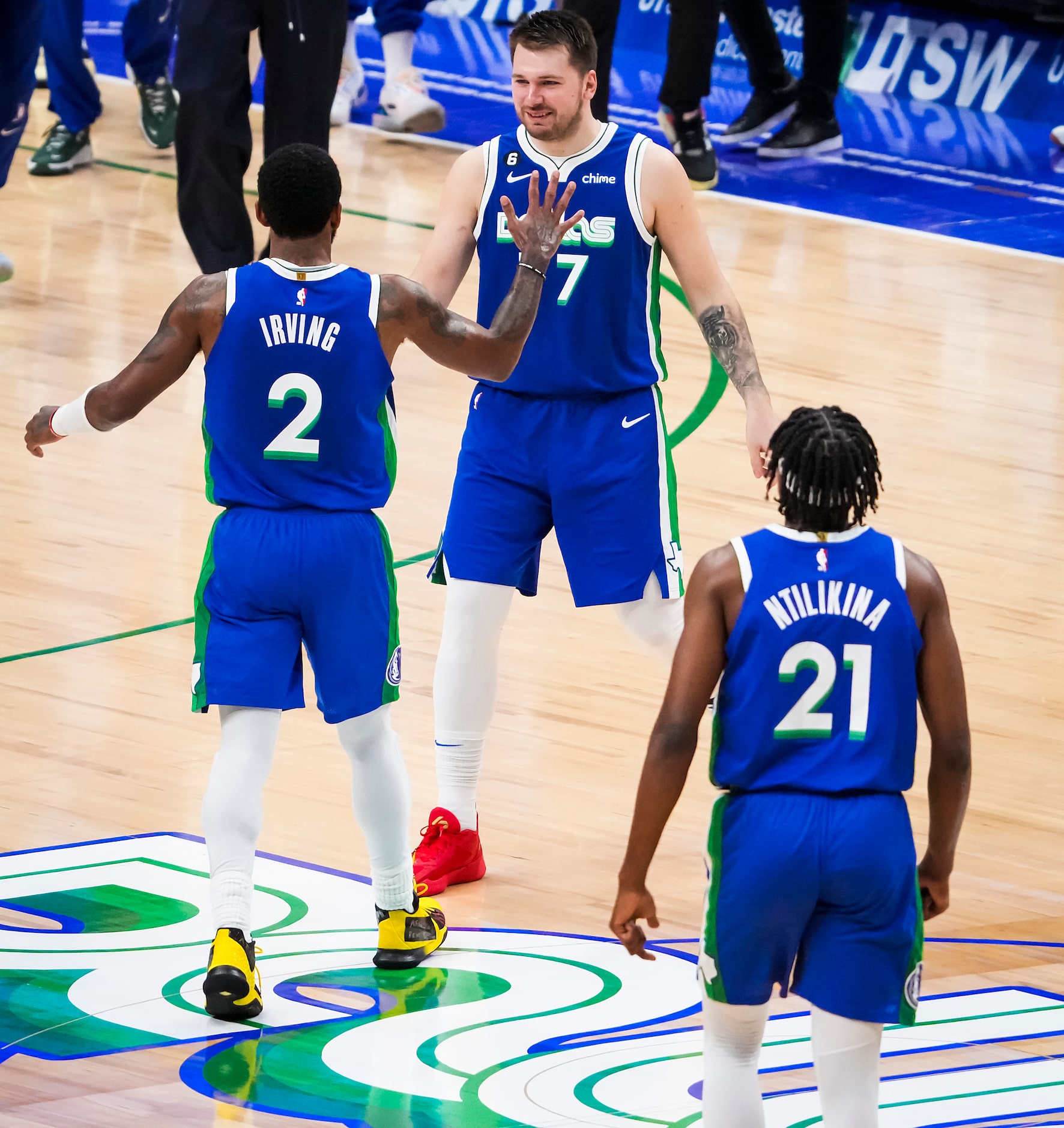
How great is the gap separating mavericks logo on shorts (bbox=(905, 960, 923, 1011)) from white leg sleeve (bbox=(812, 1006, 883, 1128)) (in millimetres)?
58

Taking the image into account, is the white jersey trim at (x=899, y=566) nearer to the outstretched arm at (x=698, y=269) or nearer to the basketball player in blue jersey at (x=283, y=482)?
the basketball player in blue jersey at (x=283, y=482)

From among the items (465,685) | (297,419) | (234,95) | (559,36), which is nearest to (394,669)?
(297,419)

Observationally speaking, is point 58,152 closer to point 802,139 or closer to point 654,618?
point 802,139

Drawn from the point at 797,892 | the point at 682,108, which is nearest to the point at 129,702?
the point at 797,892

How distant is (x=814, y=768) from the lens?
3027 millimetres

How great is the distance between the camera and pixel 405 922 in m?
4.21

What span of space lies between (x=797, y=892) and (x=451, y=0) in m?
13.7

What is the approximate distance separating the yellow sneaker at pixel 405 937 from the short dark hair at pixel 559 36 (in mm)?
1737

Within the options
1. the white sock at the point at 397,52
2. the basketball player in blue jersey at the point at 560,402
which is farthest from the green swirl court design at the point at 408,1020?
the white sock at the point at 397,52

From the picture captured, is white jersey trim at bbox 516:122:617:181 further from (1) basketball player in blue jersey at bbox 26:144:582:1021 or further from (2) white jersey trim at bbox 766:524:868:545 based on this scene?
(2) white jersey trim at bbox 766:524:868:545

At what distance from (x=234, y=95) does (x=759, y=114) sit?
5.15 m

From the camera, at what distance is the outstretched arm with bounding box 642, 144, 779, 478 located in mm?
4641

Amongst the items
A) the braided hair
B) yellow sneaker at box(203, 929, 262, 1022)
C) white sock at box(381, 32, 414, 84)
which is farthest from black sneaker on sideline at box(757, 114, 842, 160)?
the braided hair

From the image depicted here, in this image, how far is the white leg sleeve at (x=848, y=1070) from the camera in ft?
9.93
